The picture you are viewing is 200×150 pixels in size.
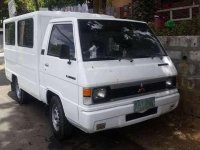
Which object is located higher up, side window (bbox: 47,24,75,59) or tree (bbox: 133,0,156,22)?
tree (bbox: 133,0,156,22)

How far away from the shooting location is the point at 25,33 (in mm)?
7090

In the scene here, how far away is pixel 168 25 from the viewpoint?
7691 mm

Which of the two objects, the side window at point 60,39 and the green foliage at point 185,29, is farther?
the green foliage at point 185,29

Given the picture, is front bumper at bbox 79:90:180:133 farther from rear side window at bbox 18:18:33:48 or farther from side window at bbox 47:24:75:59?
rear side window at bbox 18:18:33:48

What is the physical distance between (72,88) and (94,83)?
470mm

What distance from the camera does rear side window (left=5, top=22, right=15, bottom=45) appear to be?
26.7 ft

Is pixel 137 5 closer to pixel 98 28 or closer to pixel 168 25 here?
pixel 168 25

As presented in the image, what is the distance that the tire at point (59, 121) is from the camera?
529 cm

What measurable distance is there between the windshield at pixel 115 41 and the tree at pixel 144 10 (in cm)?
461

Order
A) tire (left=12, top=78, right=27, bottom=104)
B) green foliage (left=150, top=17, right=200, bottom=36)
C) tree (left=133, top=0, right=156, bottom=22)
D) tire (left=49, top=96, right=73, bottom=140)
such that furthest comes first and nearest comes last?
tree (left=133, top=0, right=156, bottom=22)
tire (left=12, top=78, right=27, bottom=104)
green foliage (left=150, top=17, right=200, bottom=36)
tire (left=49, top=96, right=73, bottom=140)

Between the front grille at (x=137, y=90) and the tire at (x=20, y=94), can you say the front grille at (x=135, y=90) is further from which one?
the tire at (x=20, y=94)

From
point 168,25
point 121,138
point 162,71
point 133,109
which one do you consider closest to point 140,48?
point 162,71

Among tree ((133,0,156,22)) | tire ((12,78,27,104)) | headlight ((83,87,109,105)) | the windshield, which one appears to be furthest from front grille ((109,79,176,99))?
tree ((133,0,156,22))

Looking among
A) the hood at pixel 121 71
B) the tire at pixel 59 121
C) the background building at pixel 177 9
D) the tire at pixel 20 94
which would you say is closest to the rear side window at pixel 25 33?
the tire at pixel 20 94
